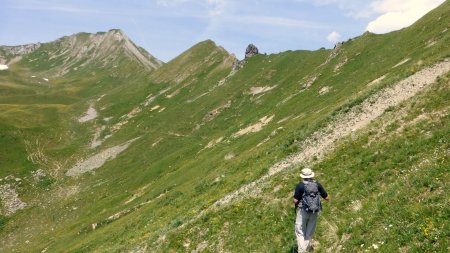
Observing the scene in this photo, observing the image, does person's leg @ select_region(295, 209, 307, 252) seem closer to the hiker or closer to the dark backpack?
the hiker

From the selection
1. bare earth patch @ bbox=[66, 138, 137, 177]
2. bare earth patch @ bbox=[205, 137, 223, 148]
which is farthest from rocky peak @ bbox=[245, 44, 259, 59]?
bare earth patch @ bbox=[205, 137, 223, 148]

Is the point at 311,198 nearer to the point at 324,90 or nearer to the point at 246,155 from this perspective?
the point at 246,155

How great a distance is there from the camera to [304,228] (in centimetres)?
1864

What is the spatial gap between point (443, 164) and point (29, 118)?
12621 cm

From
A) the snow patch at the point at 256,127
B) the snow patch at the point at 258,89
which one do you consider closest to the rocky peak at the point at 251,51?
the snow patch at the point at 258,89

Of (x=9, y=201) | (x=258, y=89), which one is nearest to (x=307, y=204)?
(x=9, y=201)

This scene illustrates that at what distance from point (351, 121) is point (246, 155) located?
15564 millimetres

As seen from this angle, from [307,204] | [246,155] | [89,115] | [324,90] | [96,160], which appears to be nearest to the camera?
[307,204]

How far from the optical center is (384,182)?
70.4 feet

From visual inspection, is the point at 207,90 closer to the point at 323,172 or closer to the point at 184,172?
the point at 184,172

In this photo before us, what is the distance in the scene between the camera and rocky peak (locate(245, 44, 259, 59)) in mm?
123125

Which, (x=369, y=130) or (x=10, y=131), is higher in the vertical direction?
(x=10, y=131)

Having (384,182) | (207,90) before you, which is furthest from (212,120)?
(384,182)

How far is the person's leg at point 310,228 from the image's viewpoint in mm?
18297
